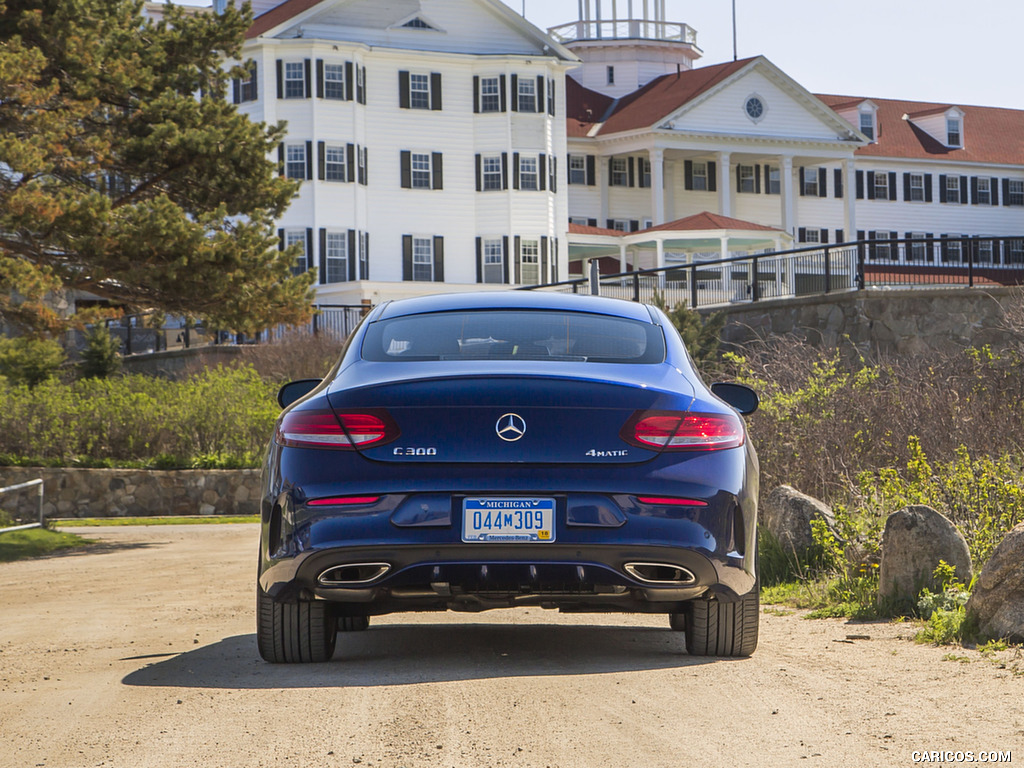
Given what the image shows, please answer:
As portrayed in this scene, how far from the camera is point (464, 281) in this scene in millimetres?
50469

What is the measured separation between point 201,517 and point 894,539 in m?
17.0

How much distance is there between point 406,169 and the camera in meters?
49.7

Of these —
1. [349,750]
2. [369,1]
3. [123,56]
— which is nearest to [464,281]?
[369,1]

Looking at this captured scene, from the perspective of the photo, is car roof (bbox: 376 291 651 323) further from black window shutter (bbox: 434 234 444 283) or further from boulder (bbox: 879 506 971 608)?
black window shutter (bbox: 434 234 444 283)

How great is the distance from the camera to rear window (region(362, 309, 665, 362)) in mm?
6570

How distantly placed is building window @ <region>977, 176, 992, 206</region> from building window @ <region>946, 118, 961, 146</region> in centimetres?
214

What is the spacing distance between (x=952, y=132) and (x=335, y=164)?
33.4m

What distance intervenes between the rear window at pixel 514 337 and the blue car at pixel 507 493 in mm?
284

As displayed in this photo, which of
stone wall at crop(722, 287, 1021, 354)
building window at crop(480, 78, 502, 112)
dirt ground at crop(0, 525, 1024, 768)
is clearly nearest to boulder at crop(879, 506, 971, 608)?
dirt ground at crop(0, 525, 1024, 768)

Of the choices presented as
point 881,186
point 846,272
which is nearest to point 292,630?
point 846,272

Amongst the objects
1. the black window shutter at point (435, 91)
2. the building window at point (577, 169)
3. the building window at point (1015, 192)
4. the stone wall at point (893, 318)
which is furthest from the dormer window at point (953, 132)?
the stone wall at point (893, 318)

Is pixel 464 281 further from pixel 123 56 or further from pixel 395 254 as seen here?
pixel 123 56

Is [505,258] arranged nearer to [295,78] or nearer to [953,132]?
[295,78]

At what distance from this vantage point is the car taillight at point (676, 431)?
5.94m
